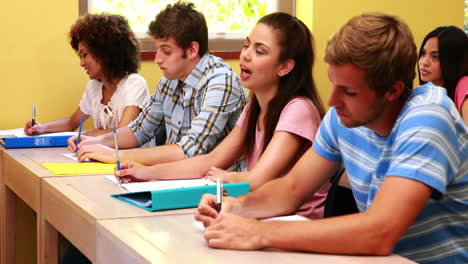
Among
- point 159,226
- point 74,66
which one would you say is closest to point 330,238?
point 159,226

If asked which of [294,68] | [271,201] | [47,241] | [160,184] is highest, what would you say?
[294,68]

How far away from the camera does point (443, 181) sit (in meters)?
1.18

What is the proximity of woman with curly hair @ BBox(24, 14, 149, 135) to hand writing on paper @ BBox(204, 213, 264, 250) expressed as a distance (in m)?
1.80

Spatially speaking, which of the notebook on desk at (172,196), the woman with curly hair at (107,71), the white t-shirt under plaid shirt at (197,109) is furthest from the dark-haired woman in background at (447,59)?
the notebook on desk at (172,196)

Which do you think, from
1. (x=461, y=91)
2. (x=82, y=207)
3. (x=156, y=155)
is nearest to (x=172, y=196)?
(x=82, y=207)

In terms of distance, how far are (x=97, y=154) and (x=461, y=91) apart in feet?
6.25

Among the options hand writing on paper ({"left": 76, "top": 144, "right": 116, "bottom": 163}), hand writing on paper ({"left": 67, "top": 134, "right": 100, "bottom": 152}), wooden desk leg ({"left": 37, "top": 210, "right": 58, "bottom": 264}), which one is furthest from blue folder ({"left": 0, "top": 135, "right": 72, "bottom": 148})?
wooden desk leg ({"left": 37, "top": 210, "right": 58, "bottom": 264})

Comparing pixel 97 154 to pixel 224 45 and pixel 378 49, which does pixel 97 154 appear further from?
pixel 224 45

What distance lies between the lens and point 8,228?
268cm

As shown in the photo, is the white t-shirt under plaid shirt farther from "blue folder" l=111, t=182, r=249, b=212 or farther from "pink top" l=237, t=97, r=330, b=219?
"blue folder" l=111, t=182, r=249, b=212

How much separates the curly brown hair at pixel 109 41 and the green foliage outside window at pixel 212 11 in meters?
→ 0.27

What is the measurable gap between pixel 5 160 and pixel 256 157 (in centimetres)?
110

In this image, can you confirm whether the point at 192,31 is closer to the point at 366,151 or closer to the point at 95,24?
the point at 95,24

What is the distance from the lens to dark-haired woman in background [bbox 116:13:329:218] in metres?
1.89
